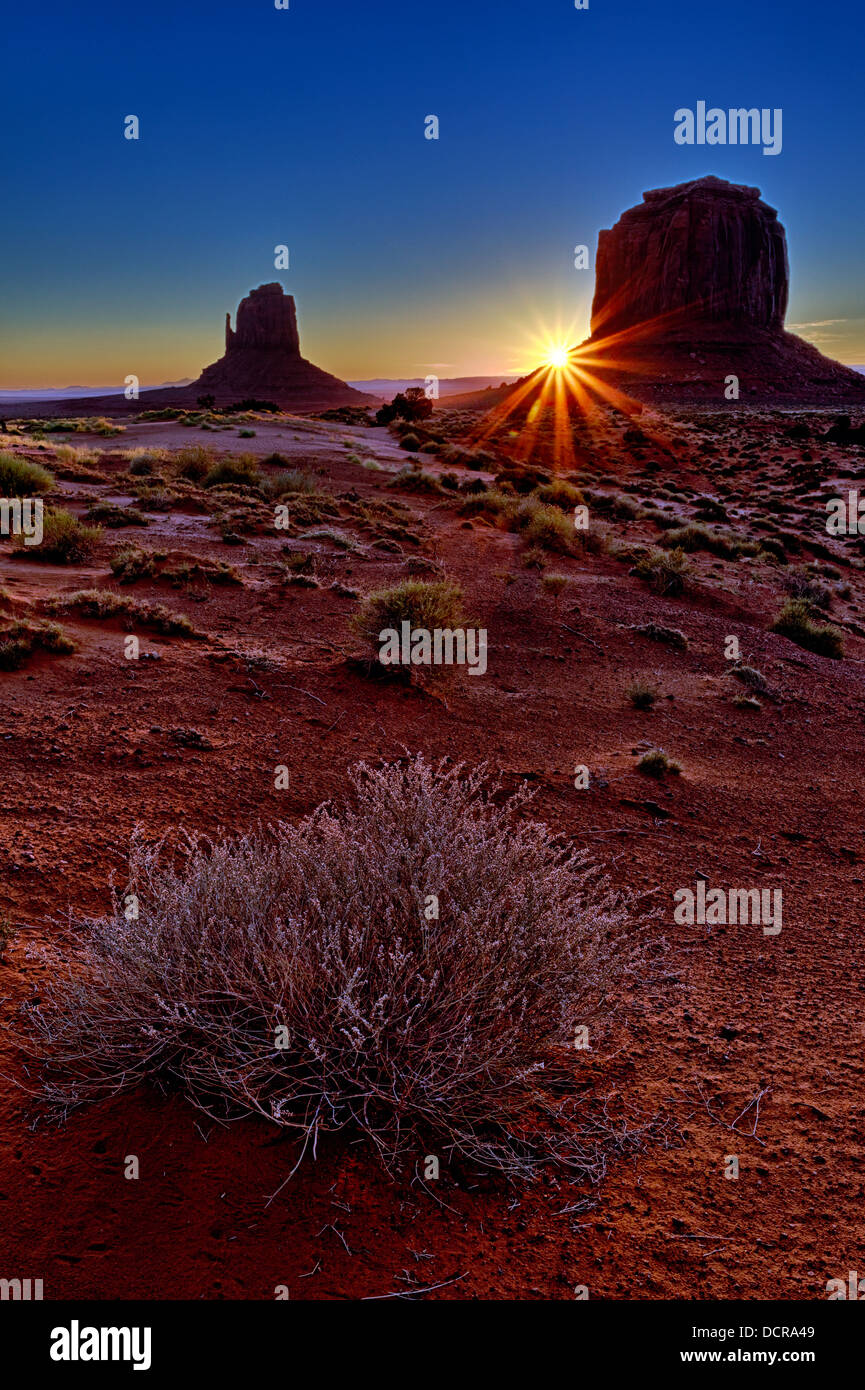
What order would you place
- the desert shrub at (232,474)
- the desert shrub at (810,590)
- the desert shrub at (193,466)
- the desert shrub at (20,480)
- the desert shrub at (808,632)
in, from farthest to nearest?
the desert shrub at (193,466)
the desert shrub at (232,474)
the desert shrub at (20,480)
the desert shrub at (810,590)
the desert shrub at (808,632)

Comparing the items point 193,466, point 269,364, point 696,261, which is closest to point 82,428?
point 193,466

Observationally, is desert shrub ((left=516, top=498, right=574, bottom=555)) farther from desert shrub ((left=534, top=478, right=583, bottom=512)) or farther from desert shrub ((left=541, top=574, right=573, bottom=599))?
desert shrub ((left=534, top=478, right=583, bottom=512))

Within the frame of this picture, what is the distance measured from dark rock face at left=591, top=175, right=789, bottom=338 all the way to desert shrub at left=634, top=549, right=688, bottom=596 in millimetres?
96747

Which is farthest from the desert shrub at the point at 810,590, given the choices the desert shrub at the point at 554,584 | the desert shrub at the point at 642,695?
the desert shrub at the point at 642,695

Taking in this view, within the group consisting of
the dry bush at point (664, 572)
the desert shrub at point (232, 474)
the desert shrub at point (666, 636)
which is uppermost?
the desert shrub at point (232, 474)

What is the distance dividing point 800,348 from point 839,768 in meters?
108

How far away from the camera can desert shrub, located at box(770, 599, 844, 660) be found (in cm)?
1192

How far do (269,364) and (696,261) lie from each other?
6243 cm

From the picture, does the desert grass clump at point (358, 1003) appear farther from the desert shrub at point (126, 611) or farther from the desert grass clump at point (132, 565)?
the desert grass clump at point (132, 565)

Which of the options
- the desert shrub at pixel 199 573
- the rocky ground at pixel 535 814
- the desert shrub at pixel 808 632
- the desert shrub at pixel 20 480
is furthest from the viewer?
the desert shrub at pixel 20 480

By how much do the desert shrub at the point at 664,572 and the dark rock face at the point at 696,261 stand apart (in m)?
96.7

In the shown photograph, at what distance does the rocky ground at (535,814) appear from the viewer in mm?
2352
